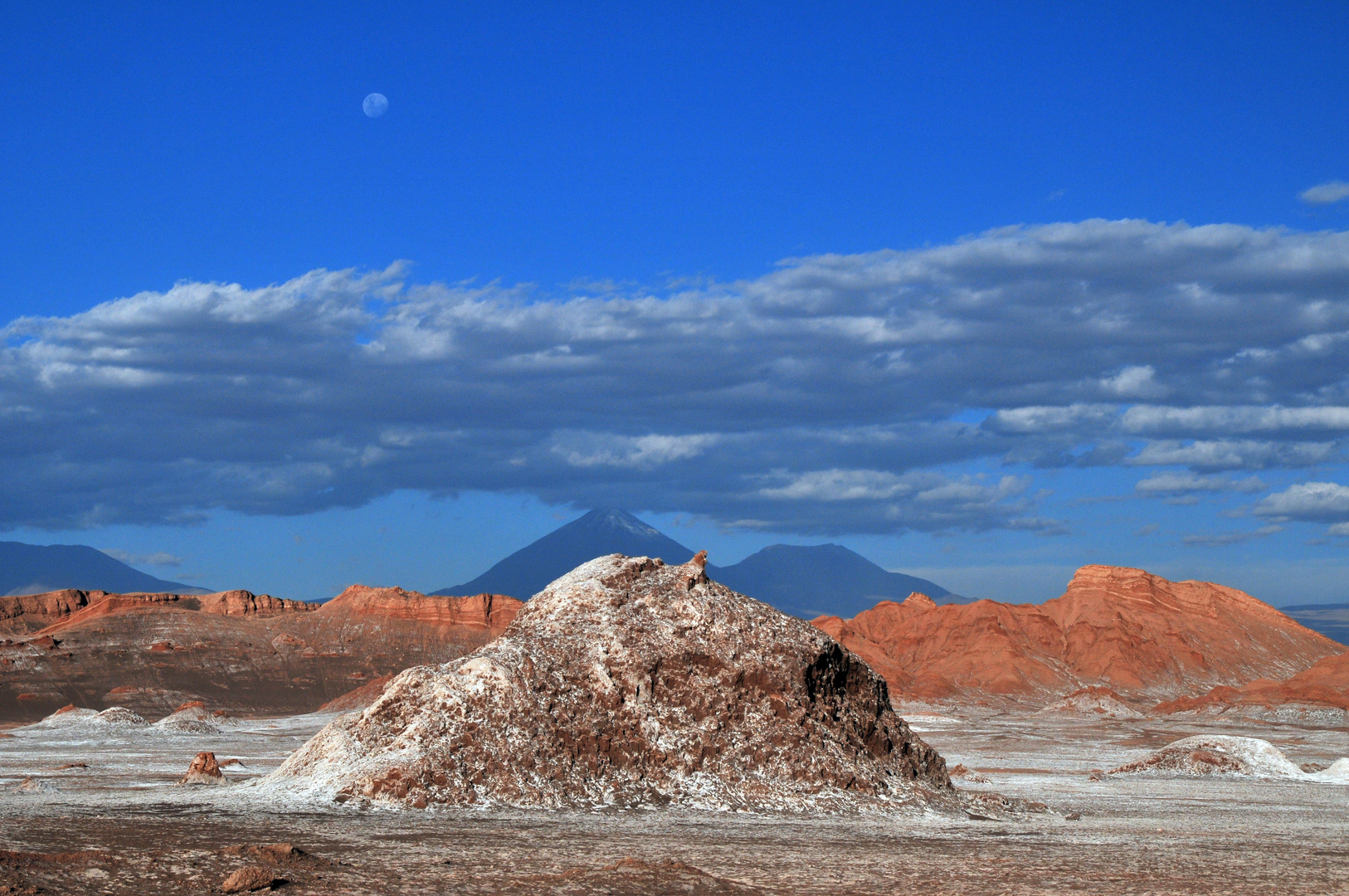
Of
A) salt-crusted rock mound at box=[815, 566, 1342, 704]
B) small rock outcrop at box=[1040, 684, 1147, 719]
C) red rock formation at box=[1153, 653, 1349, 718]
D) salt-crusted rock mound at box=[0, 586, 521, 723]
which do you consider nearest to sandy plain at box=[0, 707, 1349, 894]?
small rock outcrop at box=[1040, 684, 1147, 719]

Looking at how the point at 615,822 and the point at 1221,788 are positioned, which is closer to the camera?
the point at 615,822

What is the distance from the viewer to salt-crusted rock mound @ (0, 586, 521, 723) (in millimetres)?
93625

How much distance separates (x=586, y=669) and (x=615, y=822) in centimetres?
437

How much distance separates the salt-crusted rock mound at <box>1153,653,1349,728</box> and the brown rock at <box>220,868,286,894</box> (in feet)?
298

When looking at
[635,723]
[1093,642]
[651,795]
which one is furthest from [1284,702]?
[651,795]

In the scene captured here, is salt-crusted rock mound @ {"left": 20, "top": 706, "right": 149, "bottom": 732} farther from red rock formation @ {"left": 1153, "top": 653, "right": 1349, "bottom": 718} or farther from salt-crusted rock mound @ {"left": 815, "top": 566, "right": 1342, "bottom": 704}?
red rock formation @ {"left": 1153, "top": 653, "right": 1349, "bottom": 718}

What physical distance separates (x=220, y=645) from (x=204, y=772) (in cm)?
8735

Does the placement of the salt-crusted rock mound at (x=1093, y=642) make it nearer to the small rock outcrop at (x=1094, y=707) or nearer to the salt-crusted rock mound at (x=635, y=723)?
the small rock outcrop at (x=1094, y=707)

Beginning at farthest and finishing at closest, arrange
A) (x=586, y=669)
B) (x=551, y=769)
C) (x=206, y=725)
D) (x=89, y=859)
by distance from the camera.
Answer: (x=206, y=725), (x=586, y=669), (x=551, y=769), (x=89, y=859)

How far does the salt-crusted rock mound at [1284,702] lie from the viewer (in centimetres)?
8969

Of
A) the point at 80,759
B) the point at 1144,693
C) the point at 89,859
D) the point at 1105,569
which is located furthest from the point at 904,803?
the point at 1105,569

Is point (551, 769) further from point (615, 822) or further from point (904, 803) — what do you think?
point (904, 803)

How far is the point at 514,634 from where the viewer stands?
1038 inches

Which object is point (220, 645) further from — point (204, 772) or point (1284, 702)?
point (1284, 702)
